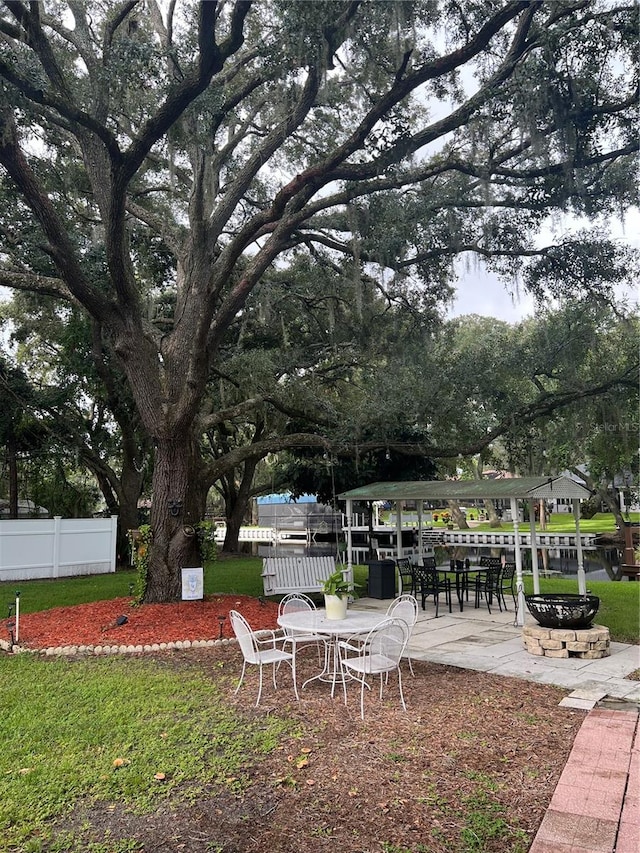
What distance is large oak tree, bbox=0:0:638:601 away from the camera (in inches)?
254

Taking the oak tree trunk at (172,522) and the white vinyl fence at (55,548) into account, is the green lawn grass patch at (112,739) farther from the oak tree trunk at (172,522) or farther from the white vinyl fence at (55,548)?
the white vinyl fence at (55,548)

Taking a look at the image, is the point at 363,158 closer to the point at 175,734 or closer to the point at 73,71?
the point at 73,71

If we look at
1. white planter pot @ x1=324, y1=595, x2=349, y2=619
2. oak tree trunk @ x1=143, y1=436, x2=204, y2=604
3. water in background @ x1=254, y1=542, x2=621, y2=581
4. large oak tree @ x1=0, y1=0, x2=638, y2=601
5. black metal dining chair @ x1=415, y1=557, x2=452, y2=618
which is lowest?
water in background @ x1=254, y1=542, x2=621, y2=581

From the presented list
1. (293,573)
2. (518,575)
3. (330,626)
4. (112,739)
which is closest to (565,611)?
(518,575)

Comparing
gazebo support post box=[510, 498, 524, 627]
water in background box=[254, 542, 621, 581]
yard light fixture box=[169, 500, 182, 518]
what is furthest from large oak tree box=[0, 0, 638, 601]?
water in background box=[254, 542, 621, 581]

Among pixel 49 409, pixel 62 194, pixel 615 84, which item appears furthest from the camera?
pixel 49 409

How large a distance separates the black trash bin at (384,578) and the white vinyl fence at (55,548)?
8.11 metres

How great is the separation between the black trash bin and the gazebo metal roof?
4.41 feet

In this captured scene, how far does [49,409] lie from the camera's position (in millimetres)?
16312

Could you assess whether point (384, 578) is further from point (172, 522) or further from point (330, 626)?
point (330, 626)

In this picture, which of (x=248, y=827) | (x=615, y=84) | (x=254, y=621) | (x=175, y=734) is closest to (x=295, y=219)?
(x=615, y=84)

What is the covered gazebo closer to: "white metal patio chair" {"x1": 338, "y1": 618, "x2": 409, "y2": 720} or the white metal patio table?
the white metal patio table

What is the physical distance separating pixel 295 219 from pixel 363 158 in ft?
5.47

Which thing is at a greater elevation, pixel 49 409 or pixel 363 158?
pixel 363 158
